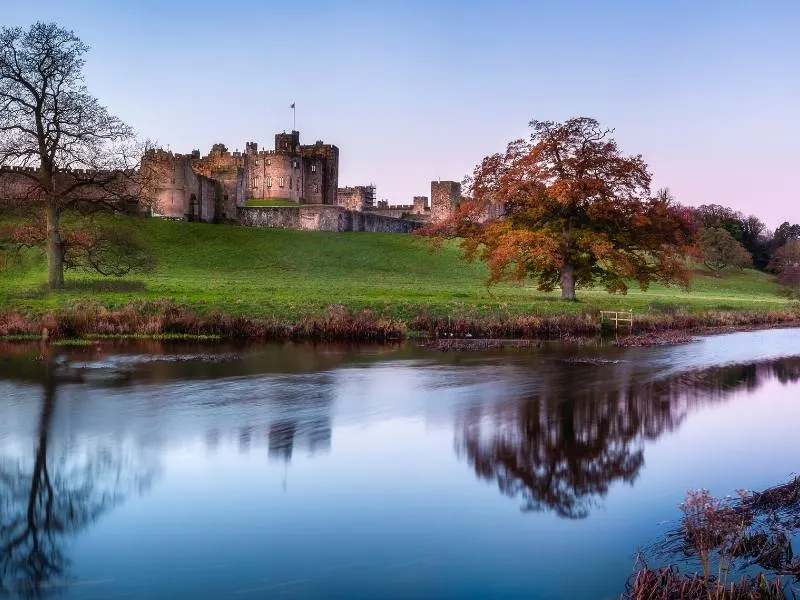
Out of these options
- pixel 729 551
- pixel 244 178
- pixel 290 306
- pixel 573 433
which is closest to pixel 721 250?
pixel 244 178

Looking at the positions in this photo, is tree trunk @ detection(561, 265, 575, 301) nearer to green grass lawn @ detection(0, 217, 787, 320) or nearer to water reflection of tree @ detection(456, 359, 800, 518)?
green grass lawn @ detection(0, 217, 787, 320)

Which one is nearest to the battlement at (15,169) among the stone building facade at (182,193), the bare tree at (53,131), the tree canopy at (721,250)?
the bare tree at (53,131)

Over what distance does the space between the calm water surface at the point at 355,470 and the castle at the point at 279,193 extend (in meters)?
39.8

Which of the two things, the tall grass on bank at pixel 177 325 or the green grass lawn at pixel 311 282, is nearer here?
the tall grass on bank at pixel 177 325

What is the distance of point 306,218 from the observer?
72.6 meters

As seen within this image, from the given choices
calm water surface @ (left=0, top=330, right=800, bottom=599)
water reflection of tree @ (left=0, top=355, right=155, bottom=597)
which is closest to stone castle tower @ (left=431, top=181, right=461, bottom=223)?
calm water surface @ (left=0, top=330, right=800, bottom=599)

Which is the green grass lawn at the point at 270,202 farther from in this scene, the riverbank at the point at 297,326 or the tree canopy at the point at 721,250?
the riverbank at the point at 297,326

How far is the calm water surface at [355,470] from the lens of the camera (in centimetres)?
783

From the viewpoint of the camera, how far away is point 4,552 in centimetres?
817

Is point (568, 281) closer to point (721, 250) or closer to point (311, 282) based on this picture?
point (311, 282)

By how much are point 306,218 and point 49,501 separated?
63681 millimetres

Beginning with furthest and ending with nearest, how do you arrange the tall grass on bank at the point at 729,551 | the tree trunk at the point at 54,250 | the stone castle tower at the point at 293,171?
the stone castle tower at the point at 293,171 → the tree trunk at the point at 54,250 → the tall grass on bank at the point at 729,551

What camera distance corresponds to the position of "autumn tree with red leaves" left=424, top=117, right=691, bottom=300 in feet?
105

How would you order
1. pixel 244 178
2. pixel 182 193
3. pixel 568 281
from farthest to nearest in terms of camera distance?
pixel 244 178
pixel 182 193
pixel 568 281
